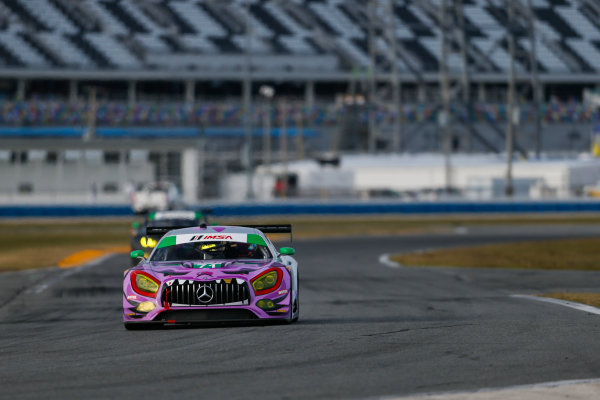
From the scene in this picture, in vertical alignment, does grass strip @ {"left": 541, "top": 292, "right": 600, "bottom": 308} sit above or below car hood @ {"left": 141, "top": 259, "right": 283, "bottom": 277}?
below

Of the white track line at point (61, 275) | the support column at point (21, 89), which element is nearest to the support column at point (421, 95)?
the support column at point (21, 89)

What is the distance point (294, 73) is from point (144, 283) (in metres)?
73.4

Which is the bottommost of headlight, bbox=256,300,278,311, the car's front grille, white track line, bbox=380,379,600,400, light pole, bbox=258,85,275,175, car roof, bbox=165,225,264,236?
white track line, bbox=380,379,600,400

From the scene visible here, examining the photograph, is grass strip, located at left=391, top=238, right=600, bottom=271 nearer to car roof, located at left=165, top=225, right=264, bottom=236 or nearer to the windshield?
car roof, located at left=165, top=225, right=264, bottom=236

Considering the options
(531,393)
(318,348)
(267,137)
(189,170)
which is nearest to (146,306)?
(318,348)

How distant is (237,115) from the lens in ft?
269

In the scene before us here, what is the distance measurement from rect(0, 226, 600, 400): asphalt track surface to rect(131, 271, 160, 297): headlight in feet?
1.39

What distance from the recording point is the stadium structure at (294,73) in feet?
265

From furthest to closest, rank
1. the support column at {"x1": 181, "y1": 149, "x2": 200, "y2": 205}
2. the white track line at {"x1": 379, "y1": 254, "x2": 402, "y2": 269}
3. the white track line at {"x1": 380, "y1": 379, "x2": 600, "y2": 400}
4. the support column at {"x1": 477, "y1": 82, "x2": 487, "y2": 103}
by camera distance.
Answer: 1. the support column at {"x1": 477, "y1": 82, "x2": 487, "y2": 103}
2. the support column at {"x1": 181, "y1": 149, "x2": 200, "y2": 205}
3. the white track line at {"x1": 379, "y1": 254, "x2": 402, "y2": 269}
4. the white track line at {"x1": 380, "y1": 379, "x2": 600, "y2": 400}

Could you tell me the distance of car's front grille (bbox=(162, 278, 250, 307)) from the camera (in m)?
11.5

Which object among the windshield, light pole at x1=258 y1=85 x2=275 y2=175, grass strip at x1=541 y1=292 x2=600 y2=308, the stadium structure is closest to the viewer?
the windshield

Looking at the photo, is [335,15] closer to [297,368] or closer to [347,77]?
[347,77]

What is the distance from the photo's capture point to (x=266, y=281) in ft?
38.5

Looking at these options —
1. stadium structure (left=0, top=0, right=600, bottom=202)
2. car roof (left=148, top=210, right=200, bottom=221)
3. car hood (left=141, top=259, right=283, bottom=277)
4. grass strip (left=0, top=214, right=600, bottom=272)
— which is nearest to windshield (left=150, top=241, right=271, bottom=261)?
car hood (left=141, top=259, right=283, bottom=277)
